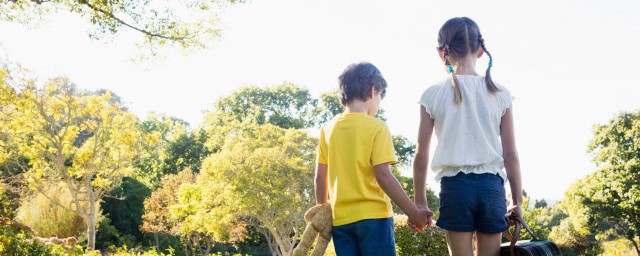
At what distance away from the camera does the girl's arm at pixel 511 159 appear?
8.03 ft

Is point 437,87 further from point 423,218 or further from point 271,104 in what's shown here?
point 271,104

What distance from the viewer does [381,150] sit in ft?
8.64

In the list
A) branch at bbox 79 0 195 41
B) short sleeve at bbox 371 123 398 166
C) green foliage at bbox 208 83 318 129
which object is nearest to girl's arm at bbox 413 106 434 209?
short sleeve at bbox 371 123 398 166

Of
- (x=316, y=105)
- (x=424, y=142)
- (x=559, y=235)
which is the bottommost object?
(x=559, y=235)

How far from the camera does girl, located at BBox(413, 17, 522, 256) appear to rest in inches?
91.0

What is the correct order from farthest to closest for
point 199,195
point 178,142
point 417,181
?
point 178,142
point 199,195
point 417,181

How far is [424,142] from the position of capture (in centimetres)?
253

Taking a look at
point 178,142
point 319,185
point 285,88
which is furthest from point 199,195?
point 319,185

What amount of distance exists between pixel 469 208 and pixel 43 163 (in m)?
15.6

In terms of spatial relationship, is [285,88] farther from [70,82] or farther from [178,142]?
[70,82]

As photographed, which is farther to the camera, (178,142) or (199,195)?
(178,142)

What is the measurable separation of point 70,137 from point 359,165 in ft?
46.7

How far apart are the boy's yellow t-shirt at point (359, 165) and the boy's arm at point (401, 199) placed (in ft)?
0.28

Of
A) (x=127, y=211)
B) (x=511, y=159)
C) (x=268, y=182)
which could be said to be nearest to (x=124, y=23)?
(x=511, y=159)
